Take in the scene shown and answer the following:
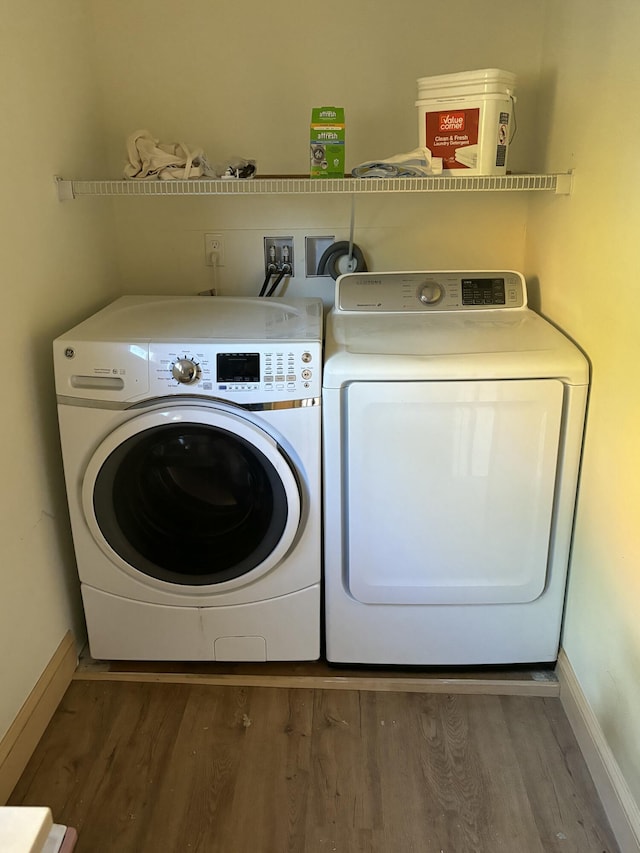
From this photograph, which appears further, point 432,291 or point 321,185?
point 432,291

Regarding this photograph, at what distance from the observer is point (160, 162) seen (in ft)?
5.97

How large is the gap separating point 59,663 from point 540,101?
2.02 meters

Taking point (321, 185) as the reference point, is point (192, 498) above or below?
below

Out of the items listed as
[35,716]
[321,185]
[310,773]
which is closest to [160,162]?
[321,185]

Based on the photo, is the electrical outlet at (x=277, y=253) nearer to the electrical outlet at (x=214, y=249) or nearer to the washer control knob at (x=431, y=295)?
the electrical outlet at (x=214, y=249)

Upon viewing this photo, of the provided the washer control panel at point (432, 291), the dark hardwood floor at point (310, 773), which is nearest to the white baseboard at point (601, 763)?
the dark hardwood floor at point (310, 773)

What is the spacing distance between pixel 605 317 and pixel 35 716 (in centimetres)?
161

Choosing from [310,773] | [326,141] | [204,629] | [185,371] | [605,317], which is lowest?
[310,773]

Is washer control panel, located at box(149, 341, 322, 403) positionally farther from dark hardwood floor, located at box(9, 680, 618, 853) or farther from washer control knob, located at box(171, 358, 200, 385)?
dark hardwood floor, located at box(9, 680, 618, 853)

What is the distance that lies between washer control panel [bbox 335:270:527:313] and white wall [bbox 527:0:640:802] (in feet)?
0.55

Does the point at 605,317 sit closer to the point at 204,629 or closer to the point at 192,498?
the point at 192,498

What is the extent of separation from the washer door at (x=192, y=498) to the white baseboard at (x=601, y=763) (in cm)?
79

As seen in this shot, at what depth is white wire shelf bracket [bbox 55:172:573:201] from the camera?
1.75 metres

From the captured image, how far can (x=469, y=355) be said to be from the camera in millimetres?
1645
